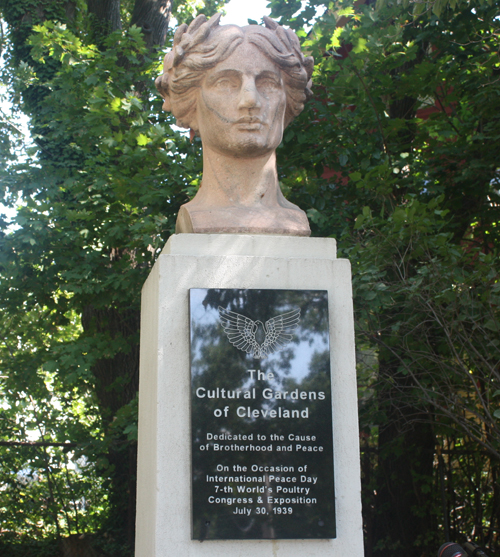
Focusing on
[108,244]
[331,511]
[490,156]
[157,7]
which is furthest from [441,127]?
[157,7]

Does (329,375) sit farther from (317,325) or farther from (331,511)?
(331,511)

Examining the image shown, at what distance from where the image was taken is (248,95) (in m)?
3.17

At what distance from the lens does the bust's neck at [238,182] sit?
336cm

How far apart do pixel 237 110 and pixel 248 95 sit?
0.10 meters

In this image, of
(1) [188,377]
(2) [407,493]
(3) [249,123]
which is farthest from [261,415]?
(2) [407,493]

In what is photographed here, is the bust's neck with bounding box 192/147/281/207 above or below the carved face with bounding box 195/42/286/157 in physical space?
below

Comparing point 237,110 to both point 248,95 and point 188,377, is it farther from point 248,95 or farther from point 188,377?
point 188,377

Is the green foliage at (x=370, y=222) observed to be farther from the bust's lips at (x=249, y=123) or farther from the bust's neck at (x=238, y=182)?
the bust's lips at (x=249, y=123)

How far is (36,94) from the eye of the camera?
7328 millimetres

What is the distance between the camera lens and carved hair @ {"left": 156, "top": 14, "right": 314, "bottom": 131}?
10.8 feet

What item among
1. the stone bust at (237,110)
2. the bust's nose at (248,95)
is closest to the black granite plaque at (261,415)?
the stone bust at (237,110)

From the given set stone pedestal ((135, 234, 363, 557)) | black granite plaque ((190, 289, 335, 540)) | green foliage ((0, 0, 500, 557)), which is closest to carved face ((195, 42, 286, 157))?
stone pedestal ((135, 234, 363, 557))

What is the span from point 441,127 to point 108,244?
281cm

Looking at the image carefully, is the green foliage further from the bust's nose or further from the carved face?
the bust's nose
